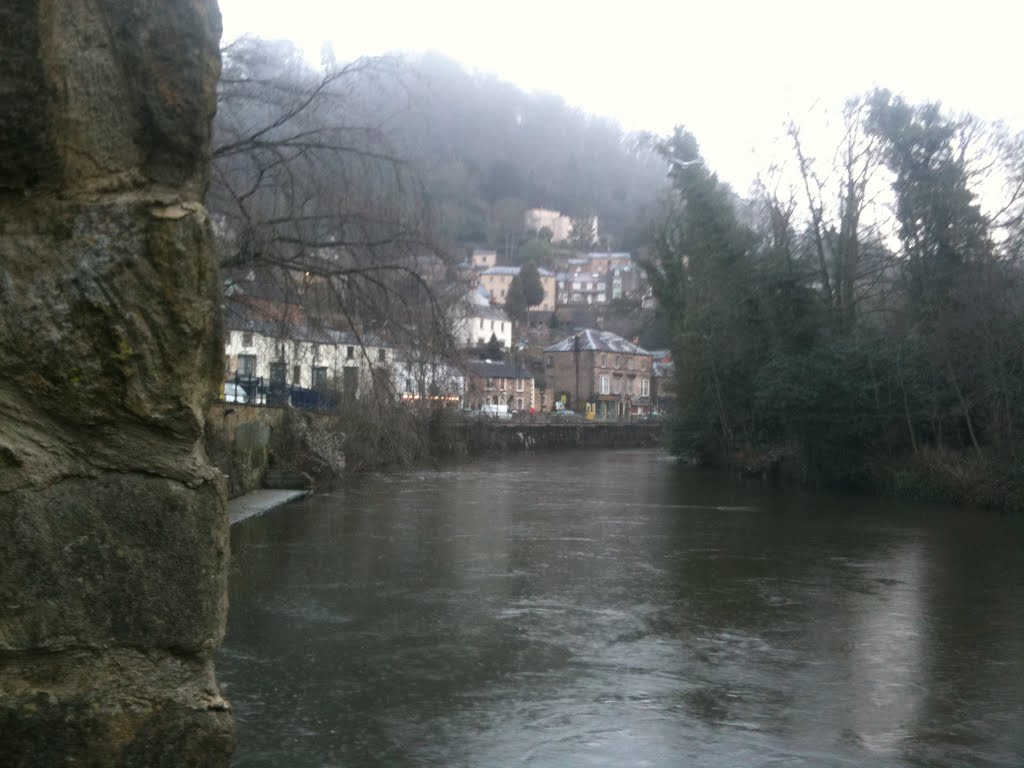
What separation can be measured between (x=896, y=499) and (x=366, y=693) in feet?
83.8

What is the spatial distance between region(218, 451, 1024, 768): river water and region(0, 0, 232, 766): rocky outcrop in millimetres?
3341

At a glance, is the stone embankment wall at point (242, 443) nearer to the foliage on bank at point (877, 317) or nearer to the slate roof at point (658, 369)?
the foliage on bank at point (877, 317)

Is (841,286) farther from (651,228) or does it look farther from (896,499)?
(651,228)

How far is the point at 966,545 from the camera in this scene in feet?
66.5

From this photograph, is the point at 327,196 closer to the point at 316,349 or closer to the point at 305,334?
the point at 305,334

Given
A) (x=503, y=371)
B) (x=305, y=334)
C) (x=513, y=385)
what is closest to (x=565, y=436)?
(x=503, y=371)

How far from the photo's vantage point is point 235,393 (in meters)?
29.4

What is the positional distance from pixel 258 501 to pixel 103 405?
2128 centimetres

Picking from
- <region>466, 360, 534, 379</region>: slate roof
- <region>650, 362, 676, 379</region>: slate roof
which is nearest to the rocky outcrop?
<region>466, 360, 534, 379</region>: slate roof

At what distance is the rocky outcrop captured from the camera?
3.67 meters

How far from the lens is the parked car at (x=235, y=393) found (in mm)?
29525

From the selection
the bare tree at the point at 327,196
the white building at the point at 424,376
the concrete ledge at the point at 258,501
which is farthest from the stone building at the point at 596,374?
the bare tree at the point at 327,196

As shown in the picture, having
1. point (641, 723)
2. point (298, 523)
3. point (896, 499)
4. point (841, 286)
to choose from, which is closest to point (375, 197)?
point (298, 523)

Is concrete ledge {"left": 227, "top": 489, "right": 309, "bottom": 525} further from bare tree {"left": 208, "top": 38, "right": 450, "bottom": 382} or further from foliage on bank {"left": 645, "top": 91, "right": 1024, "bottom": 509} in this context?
foliage on bank {"left": 645, "top": 91, "right": 1024, "bottom": 509}
